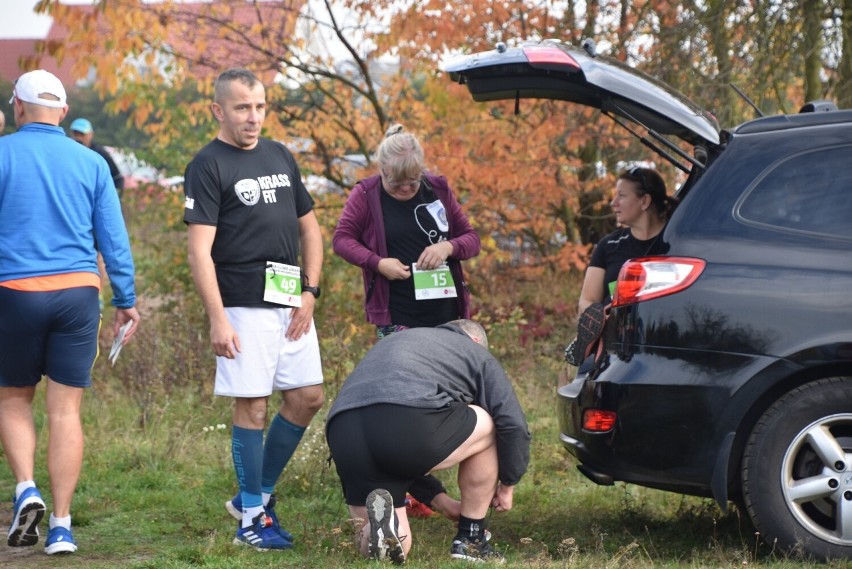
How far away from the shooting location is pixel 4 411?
5078 millimetres

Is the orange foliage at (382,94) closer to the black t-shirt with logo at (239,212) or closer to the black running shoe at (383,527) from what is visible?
the black t-shirt with logo at (239,212)

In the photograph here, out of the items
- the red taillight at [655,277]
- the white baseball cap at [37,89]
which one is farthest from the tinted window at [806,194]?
the white baseball cap at [37,89]

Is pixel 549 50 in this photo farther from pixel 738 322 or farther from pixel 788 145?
pixel 738 322

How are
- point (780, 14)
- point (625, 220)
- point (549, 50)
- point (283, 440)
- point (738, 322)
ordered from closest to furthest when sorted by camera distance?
point (738, 322)
point (549, 50)
point (283, 440)
point (625, 220)
point (780, 14)

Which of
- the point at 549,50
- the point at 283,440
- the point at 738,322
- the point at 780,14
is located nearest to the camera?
the point at 738,322

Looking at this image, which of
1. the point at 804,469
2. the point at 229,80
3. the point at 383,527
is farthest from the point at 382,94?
the point at 804,469

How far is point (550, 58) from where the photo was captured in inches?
189

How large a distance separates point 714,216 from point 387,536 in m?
1.79

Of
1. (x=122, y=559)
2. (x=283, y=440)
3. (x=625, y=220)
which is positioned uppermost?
(x=625, y=220)

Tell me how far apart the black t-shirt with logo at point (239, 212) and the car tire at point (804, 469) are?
87.3 inches

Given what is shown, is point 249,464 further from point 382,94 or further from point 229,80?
point 382,94

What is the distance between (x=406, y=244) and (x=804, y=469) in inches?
91.6

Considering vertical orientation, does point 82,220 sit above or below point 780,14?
below

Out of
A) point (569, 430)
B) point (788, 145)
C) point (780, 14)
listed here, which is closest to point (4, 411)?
point (569, 430)
